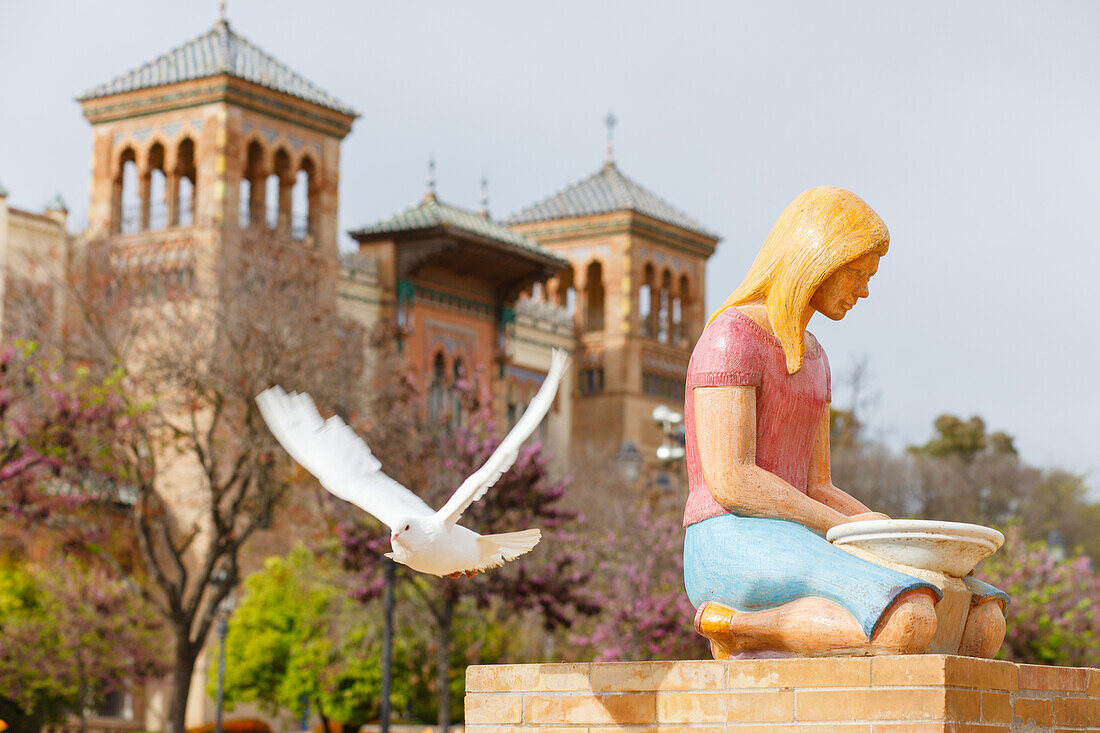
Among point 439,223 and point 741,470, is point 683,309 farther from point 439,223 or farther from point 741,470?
point 741,470

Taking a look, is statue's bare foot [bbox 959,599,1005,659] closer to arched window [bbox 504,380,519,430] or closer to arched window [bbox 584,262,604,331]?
arched window [bbox 504,380,519,430]

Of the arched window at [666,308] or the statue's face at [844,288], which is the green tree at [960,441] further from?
the statue's face at [844,288]

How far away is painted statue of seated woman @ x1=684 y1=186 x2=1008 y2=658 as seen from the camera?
607cm

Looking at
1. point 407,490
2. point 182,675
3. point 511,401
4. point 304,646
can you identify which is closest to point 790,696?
point 407,490

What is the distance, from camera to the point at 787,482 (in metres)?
6.69

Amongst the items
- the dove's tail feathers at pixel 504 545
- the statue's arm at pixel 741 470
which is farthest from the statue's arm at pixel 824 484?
the dove's tail feathers at pixel 504 545

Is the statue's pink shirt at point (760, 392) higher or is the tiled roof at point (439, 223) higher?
the tiled roof at point (439, 223)

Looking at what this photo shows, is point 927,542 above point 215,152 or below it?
below

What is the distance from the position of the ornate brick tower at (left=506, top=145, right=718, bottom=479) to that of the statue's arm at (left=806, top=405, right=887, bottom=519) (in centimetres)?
4500

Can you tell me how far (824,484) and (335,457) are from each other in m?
2.04

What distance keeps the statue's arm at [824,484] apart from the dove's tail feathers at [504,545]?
3.84 ft

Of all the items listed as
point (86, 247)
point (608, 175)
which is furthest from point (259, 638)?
point (608, 175)

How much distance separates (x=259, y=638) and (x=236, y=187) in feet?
41.4

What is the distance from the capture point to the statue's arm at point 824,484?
6973 mm
